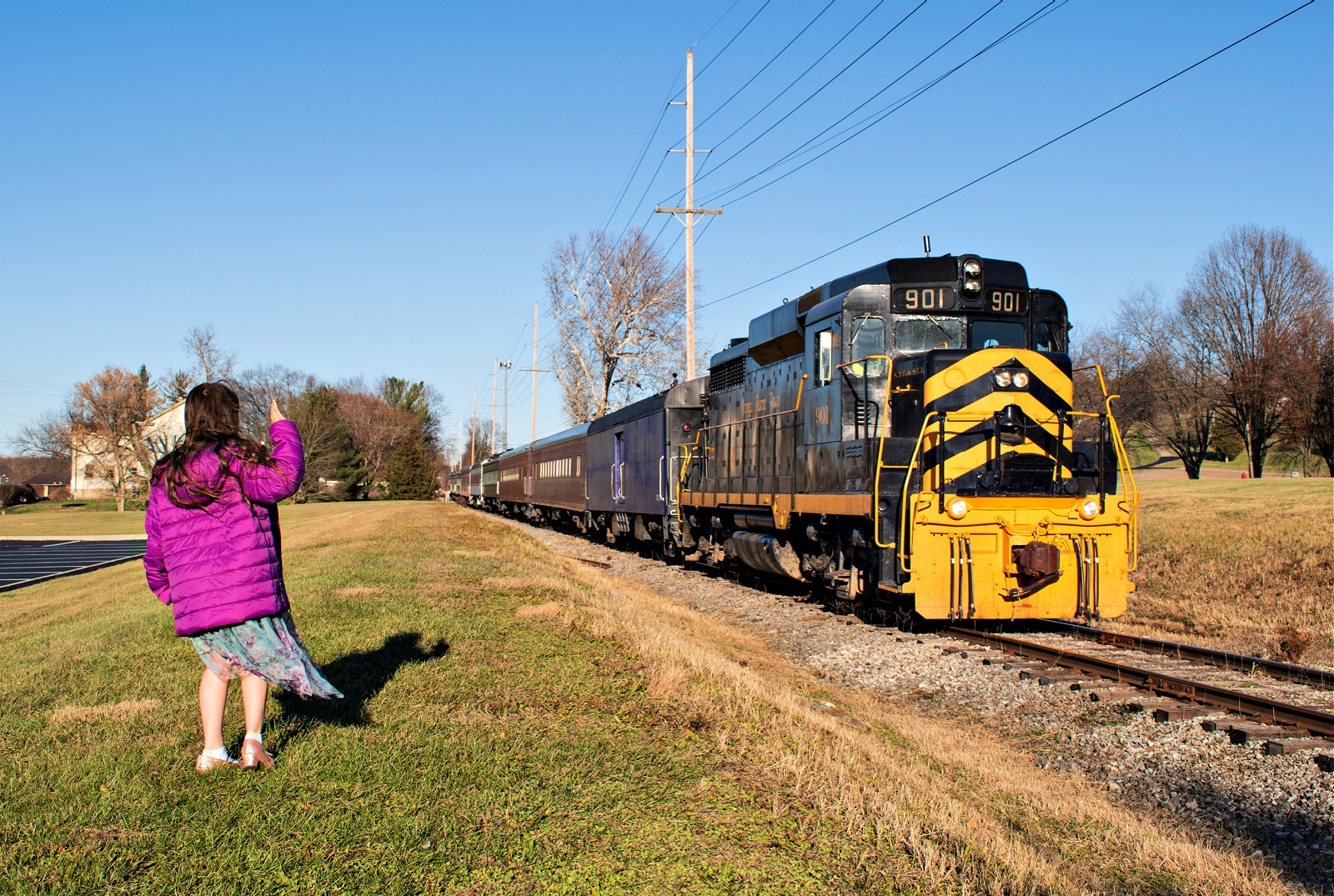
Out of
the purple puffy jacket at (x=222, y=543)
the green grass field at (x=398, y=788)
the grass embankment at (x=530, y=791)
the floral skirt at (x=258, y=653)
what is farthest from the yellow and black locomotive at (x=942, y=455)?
the purple puffy jacket at (x=222, y=543)

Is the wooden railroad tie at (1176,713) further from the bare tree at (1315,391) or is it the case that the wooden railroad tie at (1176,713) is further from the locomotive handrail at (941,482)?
the bare tree at (1315,391)

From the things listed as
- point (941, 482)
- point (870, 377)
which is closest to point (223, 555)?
point (941, 482)

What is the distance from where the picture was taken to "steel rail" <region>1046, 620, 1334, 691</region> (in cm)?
756

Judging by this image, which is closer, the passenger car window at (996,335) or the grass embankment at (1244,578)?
the passenger car window at (996,335)

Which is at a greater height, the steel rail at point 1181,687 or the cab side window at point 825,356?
the cab side window at point 825,356

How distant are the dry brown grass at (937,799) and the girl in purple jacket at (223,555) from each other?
2.51m

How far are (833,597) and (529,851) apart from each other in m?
9.66

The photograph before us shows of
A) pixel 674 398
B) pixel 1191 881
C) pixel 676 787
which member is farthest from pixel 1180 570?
pixel 676 787

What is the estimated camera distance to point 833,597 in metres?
12.7

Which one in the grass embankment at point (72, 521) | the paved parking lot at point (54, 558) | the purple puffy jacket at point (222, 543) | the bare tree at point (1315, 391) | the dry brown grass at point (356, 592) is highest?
the bare tree at point (1315, 391)

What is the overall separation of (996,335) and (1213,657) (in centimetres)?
401

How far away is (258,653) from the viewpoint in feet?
13.7

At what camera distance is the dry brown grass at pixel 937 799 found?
3.66 metres

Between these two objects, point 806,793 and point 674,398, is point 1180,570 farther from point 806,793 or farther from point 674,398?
point 806,793
